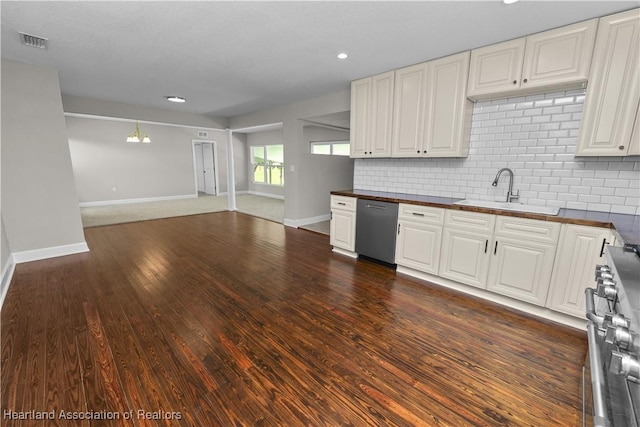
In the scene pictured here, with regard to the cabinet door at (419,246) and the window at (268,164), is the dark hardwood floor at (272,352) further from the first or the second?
the window at (268,164)

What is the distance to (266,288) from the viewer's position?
2748 mm

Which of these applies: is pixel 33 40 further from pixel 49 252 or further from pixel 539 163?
pixel 539 163

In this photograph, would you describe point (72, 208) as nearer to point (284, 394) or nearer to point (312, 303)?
point (312, 303)

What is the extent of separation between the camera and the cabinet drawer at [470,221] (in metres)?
2.43

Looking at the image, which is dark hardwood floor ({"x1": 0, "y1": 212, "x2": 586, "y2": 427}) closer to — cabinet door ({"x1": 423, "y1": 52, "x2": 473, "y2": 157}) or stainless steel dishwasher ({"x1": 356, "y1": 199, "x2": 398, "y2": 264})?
stainless steel dishwasher ({"x1": 356, "y1": 199, "x2": 398, "y2": 264})

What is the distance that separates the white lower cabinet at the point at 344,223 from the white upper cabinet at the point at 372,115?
2.23 ft

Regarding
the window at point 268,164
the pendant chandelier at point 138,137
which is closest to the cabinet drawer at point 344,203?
the window at point 268,164

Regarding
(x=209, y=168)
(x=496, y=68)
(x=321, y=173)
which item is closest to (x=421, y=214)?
(x=496, y=68)

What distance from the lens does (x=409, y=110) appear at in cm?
308

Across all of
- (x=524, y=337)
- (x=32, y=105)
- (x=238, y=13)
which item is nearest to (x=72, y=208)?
(x=32, y=105)

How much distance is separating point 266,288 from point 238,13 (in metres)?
2.40

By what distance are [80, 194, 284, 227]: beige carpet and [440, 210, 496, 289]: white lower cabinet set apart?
3891mm

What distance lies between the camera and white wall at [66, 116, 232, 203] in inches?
278

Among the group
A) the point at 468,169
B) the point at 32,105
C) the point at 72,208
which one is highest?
the point at 32,105
